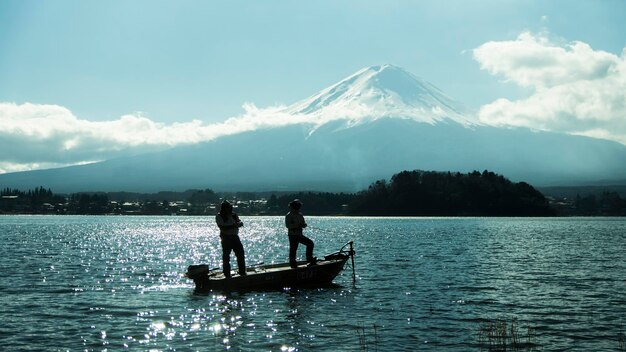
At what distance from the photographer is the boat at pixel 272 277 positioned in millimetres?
28938

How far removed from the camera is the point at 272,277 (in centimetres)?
2997

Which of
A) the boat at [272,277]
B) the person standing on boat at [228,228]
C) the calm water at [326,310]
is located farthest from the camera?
the boat at [272,277]

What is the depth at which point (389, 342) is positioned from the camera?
1888 centimetres

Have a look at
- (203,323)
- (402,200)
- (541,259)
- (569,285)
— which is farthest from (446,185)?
(203,323)

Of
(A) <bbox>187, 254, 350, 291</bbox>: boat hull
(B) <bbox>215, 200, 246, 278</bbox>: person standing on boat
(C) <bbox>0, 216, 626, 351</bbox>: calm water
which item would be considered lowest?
(C) <bbox>0, 216, 626, 351</bbox>: calm water

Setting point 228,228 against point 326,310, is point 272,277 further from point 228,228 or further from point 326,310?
point 326,310

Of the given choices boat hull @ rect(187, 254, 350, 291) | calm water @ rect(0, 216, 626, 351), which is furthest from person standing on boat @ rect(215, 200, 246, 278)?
calm water @ rect(0, 216, 626, 351)

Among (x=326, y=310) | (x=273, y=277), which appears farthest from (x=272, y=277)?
(x=326, y=310)

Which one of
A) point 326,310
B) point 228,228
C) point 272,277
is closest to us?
point 326,310

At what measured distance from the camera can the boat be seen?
28938 millimetres

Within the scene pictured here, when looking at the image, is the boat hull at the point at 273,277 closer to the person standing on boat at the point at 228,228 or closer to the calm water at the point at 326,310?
Result: the person standing on boat at the point at 228,228

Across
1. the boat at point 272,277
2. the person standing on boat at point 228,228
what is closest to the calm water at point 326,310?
the boat at point 272,277

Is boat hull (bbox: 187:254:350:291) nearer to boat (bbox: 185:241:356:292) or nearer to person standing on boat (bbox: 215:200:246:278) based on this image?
boat (bbox: 185:241:356:292)

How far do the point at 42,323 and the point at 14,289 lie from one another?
367 inches
